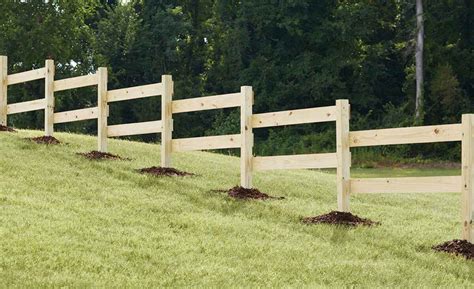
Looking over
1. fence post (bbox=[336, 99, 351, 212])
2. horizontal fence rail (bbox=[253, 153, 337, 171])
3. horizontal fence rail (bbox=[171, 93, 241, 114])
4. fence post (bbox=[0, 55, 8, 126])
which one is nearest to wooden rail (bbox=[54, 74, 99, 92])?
fence post (bbox=[0, 55, 8, 126])

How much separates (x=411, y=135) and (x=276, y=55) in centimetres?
3175

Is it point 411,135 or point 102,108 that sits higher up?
point 102,108

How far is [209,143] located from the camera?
13055mm

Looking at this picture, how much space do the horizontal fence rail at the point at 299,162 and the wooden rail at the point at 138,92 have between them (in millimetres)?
2771

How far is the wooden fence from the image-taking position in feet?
31.2

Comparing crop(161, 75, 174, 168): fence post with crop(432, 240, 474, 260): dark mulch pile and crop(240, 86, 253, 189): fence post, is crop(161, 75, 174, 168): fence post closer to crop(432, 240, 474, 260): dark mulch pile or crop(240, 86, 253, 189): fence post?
crop(240, 86, 253, 189): fence post

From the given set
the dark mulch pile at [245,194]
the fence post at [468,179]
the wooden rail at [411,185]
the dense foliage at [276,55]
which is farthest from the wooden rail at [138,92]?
the dense foliage at [276,55]

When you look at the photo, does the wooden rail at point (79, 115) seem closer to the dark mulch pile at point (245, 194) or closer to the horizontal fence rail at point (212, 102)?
the horizontal fence rail at point (212, 102)

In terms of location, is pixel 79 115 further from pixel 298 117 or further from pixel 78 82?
pixel 298 117

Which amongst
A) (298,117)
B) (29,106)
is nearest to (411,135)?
(298,117)

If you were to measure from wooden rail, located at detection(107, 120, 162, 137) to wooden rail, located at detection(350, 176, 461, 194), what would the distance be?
177 inches

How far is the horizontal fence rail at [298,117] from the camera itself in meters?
11.2

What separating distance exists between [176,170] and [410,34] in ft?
86.0

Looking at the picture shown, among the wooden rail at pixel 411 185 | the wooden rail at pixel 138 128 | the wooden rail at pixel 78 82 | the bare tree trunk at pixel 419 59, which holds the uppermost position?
the bare tree trunk at pixel 419 59
